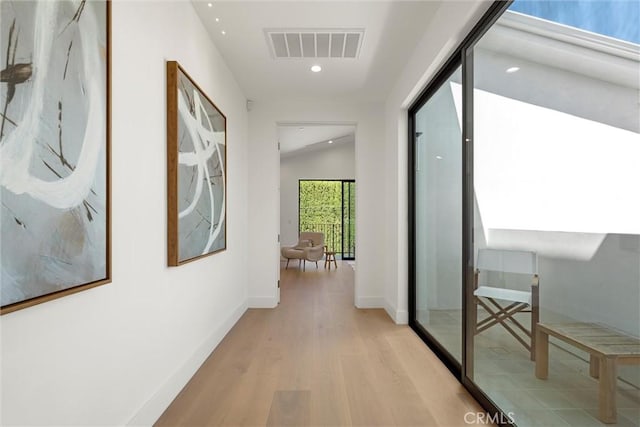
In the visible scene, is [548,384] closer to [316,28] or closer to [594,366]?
[594,366]

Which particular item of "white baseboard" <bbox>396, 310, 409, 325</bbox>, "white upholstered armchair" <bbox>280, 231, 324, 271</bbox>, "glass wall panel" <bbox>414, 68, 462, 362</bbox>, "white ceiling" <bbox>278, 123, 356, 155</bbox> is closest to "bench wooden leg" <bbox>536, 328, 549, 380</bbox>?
"glass wall panel" <bbox>414, 68, 462, 362</bbox>

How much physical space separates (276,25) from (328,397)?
2.67 metres

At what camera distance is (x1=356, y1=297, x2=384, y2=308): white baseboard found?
14.8ft

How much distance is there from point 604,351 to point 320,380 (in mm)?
1673

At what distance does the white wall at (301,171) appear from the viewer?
32.0 ft

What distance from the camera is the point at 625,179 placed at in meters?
1.20

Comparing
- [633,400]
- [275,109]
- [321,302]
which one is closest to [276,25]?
[275,109]

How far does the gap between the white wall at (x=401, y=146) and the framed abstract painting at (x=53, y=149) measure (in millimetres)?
2130

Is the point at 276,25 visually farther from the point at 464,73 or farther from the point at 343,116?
the point at 343,116

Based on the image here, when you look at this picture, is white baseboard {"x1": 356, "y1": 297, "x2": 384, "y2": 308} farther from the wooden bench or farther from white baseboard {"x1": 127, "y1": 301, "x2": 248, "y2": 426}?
the wooden bench

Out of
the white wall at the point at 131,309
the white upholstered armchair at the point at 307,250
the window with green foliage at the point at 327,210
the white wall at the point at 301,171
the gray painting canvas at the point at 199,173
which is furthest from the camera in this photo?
the window with green foliage at the point at 327,210

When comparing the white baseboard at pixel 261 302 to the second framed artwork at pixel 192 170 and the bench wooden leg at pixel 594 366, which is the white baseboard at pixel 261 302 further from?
the bench wooden leg at pixel 594 366

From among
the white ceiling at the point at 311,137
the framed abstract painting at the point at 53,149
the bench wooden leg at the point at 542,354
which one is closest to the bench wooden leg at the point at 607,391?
the bench wooden leg at the point at 542,354

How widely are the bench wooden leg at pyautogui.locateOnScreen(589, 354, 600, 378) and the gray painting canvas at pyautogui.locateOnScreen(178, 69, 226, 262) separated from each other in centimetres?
209
